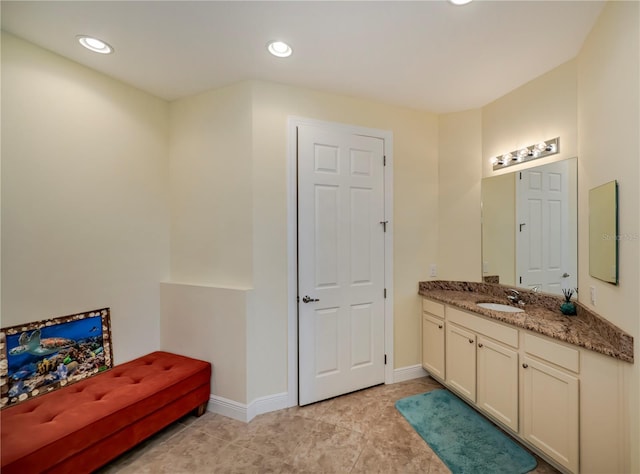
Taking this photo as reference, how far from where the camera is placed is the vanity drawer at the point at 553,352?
1.57 m

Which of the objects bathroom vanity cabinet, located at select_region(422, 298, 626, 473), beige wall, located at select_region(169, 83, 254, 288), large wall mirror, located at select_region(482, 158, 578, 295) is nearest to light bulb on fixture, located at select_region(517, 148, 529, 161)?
large wall mirror, located at select_region(482, 158, 578, 295)

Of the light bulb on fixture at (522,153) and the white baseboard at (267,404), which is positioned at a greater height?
the light bulb on fixture at (522,153)

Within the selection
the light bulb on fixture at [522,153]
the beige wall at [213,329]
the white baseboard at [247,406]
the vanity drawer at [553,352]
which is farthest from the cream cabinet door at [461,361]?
the beige wall at [213,329]

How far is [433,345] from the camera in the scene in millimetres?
2713

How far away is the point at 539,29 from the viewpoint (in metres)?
1.74

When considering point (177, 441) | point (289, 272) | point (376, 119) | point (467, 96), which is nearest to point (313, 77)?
point (376, 119)

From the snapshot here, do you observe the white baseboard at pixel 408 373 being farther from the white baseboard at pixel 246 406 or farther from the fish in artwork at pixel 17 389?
the fish in artwork at pixel 17 389

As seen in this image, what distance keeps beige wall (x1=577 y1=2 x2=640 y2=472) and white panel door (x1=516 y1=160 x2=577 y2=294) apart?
0.19m

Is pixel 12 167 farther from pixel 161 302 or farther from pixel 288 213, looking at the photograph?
pixel 288 213

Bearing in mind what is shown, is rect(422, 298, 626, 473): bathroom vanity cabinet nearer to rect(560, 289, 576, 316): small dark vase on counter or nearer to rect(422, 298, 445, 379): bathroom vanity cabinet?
rect(422, 298, 445, 379): bathroom vanity cabinet

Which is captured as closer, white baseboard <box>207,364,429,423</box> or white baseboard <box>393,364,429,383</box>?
white baseboard <box>207,364,429,423</box>

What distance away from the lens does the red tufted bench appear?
140 cm

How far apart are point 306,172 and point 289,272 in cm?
88

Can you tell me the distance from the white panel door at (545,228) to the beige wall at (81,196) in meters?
3.26
